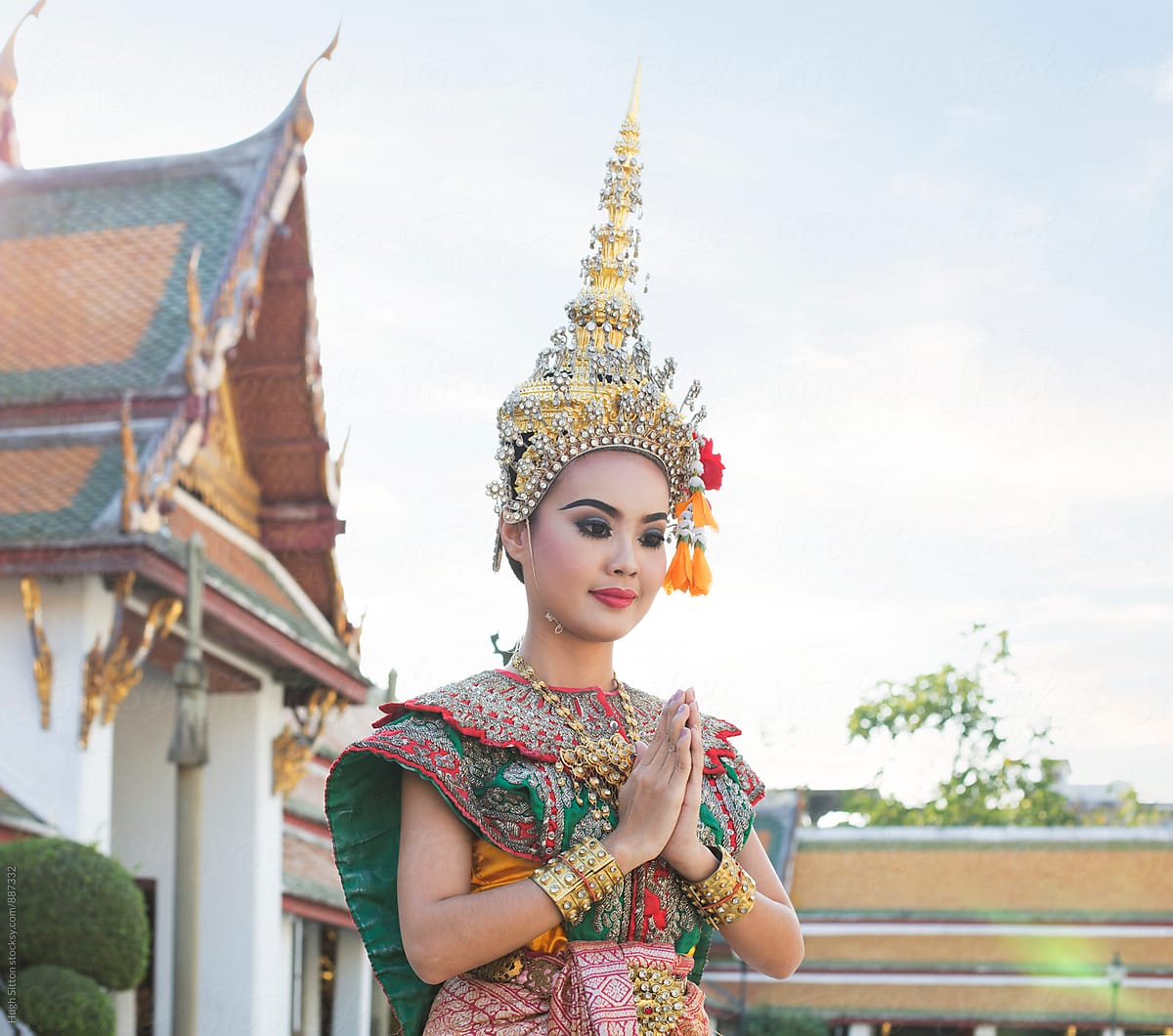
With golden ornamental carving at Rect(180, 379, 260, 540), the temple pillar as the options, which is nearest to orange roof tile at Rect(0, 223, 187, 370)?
golden ornamental carving at Rect(180, 379, 260, 540)

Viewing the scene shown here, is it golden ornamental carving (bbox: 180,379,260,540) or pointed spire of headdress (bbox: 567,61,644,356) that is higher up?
golden ornamental carving (bbox: 180,379,260,540)

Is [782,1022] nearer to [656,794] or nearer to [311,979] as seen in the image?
[311,979]

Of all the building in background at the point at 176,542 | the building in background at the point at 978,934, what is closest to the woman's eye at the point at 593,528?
the building in background at the point at 176,542

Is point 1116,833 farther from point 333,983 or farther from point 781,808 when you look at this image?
point 333,983

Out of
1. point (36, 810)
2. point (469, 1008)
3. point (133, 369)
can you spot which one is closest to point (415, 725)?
point (469, 1008)

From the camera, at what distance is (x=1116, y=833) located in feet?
57.3

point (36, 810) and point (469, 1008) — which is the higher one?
point (36, 810)

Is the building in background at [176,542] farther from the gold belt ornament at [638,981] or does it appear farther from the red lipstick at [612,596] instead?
the gold belt ornament at [638,981]

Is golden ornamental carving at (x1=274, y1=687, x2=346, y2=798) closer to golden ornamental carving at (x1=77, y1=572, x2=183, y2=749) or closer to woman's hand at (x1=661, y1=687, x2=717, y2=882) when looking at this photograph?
golden ornamental carving at (x1=77, y1=572, x2=183, y2=749)

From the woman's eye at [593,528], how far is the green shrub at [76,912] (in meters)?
6.21

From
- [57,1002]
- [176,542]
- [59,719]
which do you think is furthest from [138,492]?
[57,1002]

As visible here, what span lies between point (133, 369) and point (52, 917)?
3.69 metres

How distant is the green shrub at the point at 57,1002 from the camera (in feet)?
26.0

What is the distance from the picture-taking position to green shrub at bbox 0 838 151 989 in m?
8.07
